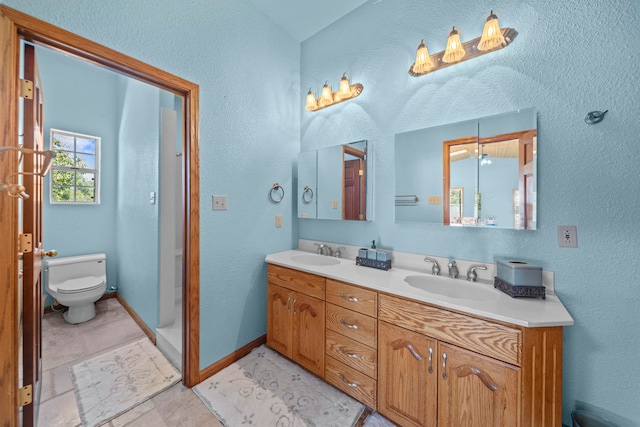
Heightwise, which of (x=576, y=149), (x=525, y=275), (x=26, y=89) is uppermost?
(x=26, y=89)

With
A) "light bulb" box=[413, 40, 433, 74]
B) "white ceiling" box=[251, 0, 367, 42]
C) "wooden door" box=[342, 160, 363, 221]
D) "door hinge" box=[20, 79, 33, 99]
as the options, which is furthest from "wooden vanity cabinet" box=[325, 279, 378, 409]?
"white ceiling" box=[251, 0, 367, 42]

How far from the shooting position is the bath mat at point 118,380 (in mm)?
1455

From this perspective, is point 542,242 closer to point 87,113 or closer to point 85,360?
point 85,360

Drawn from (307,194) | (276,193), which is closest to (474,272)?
(307,194)

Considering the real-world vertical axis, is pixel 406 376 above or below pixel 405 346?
below

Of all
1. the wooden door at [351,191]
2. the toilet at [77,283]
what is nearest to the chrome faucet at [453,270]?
the wooden door at [351,191]

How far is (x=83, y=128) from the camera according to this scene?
9.96 feet

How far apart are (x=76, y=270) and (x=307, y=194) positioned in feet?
9.15

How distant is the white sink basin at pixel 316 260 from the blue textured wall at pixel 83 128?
2.75 meters

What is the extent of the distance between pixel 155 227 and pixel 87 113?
2189 millimetres

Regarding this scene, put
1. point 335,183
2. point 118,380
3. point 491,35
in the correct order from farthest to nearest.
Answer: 1. point 335,183
2. point 118,380
3. point 491,35

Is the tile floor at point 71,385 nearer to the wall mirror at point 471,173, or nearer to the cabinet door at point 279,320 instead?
the cabinet door at point 279,320

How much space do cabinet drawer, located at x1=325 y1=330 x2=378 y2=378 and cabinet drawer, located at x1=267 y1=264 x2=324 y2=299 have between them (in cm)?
28

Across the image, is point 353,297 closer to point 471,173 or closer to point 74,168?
point 471,173
